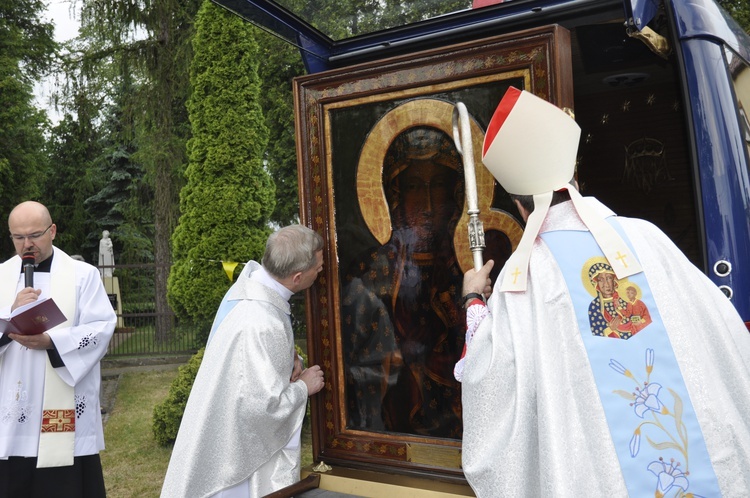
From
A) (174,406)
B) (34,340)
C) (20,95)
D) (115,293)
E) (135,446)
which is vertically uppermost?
(20,95)

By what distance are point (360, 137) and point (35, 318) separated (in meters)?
1.98

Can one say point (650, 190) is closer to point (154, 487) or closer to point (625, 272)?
point (625, 272)

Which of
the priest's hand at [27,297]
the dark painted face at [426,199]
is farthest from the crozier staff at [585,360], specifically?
the priest's hand at [27,297]

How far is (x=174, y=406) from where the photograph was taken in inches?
326

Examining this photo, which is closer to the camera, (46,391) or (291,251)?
(291,251)

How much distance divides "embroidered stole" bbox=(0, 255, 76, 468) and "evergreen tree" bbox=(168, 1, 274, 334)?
4309mm

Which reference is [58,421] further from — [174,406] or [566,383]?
[174,406]

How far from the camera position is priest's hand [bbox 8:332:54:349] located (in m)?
3.93

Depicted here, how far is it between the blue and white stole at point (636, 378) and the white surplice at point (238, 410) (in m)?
1.39

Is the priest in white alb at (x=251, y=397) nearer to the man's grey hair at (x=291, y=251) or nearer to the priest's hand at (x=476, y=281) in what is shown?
the man's grey hair at (x=291, y=251)

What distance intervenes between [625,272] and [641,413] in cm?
45

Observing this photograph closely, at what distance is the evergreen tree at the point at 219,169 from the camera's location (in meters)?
8.80

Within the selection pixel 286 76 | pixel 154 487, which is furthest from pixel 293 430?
pixel 286 76

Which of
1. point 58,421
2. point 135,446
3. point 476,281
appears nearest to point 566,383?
point 476,281
